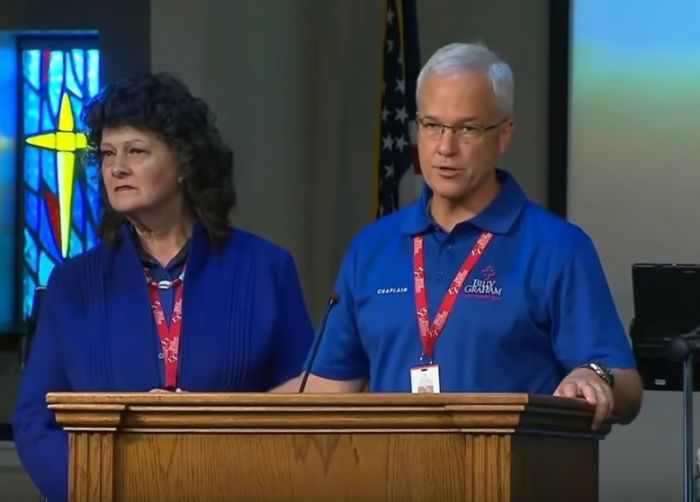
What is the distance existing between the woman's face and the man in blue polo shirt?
0.48 metres

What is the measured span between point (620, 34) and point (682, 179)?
66 centimetres

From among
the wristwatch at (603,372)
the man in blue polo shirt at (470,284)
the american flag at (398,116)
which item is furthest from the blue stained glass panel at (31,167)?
the wristwatch at (603,372)

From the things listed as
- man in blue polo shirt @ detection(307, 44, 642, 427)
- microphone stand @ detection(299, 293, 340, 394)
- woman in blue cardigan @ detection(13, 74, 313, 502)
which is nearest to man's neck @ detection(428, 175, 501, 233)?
man in blue polo shirt @ detection(307, 44, 642, 427)

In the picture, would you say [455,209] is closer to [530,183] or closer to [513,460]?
[513,460]

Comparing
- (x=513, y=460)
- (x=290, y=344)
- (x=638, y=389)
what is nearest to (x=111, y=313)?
(x=290, y=344)

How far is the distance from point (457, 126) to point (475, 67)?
0.34 feet

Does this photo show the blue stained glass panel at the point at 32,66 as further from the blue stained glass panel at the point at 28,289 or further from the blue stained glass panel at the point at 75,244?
the blue stained glass panel at the point at 28,289

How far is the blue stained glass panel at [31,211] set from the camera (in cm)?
688

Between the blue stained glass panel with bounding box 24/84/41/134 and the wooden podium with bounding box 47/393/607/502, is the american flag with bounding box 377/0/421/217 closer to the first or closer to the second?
the blue stained glass panel with bounding box 24/84/41/134

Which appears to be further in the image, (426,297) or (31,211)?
(31,211)

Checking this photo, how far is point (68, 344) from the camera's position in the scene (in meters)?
3.07

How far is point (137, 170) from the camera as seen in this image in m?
3.12

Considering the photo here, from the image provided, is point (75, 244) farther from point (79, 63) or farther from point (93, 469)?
point (93, 469)

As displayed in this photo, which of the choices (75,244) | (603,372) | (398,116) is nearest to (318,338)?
(603,372)
